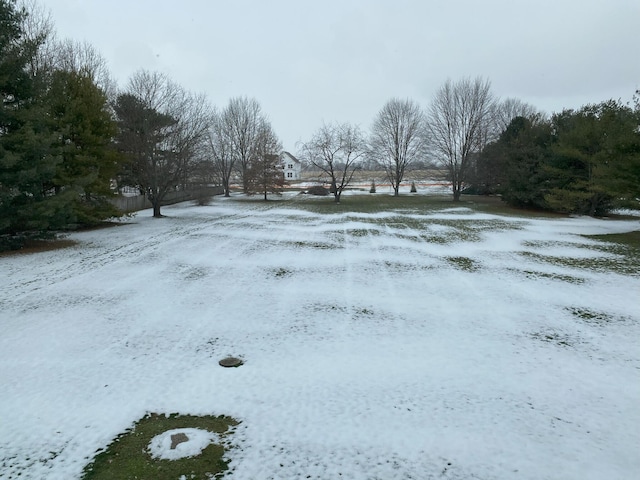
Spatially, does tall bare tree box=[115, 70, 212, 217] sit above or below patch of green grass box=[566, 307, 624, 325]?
above

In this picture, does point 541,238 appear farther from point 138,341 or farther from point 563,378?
point 138,341

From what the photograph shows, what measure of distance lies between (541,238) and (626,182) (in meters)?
4.54

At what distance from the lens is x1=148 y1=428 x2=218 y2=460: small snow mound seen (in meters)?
4.14

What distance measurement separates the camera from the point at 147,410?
495cm

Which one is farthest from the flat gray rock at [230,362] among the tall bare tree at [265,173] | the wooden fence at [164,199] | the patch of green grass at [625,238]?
the tall bare tree at [265,173]

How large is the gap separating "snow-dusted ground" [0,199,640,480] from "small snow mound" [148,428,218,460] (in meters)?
0.41

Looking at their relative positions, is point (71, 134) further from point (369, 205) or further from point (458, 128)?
point (458, 128)

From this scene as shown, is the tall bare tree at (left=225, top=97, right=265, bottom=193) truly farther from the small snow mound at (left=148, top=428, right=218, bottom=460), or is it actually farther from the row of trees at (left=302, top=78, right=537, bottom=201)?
the small snow mound at (left=148, top=428, right=218, bottom=460)

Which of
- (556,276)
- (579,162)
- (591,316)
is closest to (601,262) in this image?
(556,276)

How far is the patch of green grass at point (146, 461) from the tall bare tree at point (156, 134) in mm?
22783

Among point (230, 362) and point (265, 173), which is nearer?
point (230, 362)

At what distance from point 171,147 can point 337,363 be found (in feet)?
80.7

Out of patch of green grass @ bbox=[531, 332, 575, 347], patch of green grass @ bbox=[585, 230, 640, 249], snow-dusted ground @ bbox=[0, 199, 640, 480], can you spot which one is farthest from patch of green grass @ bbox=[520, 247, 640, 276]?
patch of green grass @ bbox=[531, 332, 575, 347]

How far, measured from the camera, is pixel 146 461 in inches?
159
